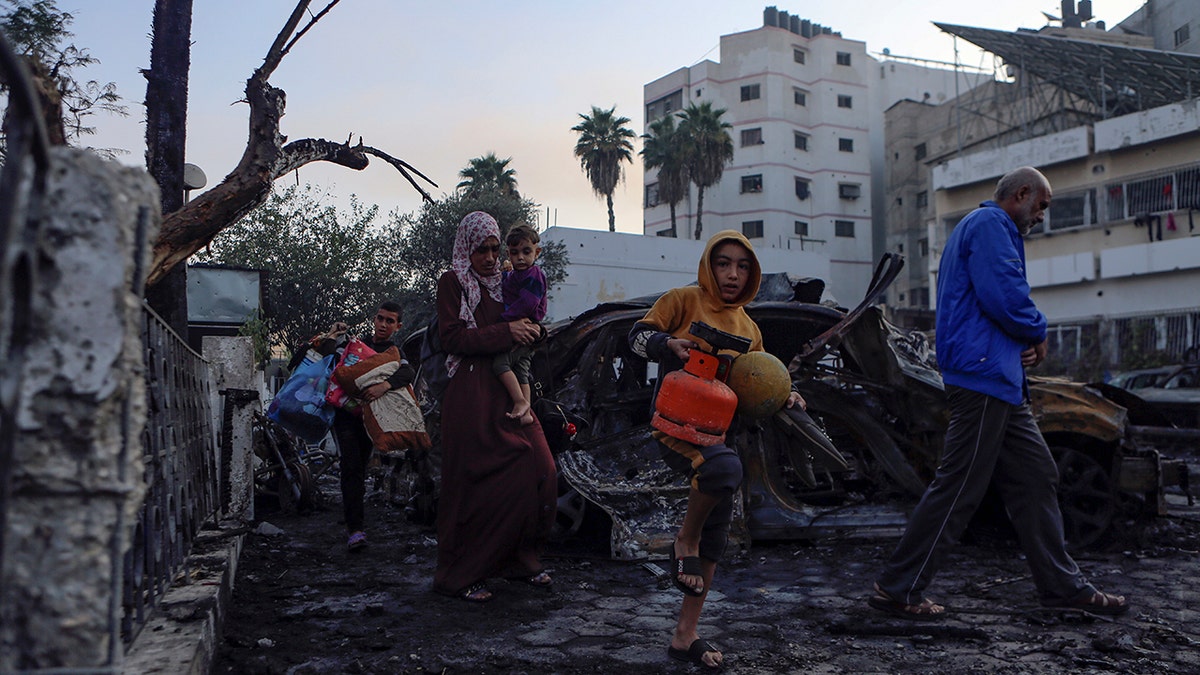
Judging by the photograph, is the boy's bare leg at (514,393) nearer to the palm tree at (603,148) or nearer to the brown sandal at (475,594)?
the brown sandal at (475,594)

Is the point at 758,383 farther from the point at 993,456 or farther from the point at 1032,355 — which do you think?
the point at 1032,355

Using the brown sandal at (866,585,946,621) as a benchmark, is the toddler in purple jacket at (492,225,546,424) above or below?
above

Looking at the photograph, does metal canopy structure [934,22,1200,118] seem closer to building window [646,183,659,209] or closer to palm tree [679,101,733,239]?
palm tree [679,101,733,239]

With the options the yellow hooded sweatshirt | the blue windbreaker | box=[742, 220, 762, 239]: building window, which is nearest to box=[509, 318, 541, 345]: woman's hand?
the yellow hooded sweatshirt

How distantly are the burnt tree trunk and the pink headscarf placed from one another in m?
3.05

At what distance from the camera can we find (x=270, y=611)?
4.22 metres

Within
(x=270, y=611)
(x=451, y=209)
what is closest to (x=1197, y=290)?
(x=451, y=209)

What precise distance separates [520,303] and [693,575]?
189 cm

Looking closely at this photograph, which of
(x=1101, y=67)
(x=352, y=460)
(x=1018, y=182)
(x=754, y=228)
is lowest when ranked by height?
(x=352, y=460)

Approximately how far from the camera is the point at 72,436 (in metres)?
1.11

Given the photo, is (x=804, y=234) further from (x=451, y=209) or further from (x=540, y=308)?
(x=540, y=308)

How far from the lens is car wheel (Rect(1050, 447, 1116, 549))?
5.64m

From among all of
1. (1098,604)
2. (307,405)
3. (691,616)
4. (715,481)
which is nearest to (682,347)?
(715,481)

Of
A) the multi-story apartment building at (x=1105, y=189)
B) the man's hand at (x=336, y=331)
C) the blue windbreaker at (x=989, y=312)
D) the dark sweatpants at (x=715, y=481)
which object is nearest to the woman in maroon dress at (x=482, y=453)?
the dark sweatpants at (x=715, y=481)
